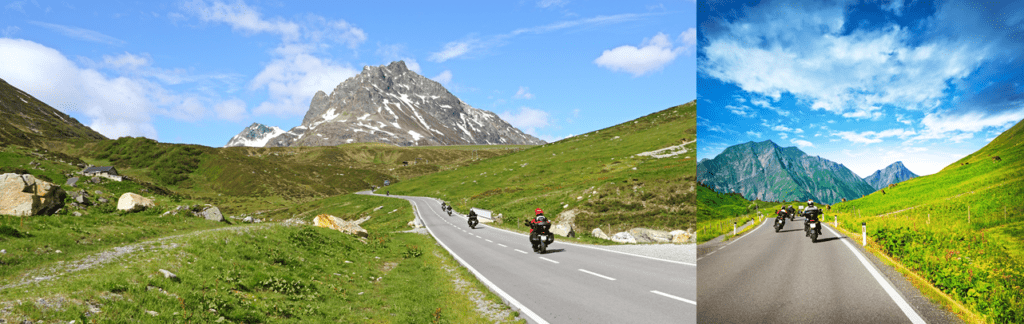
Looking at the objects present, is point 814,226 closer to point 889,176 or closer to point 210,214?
point 889,176

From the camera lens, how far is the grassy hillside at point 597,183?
42.5 metres

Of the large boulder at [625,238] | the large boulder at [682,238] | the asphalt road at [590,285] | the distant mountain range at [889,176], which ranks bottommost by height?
the asphalt road at [590,285]

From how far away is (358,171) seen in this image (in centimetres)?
16788

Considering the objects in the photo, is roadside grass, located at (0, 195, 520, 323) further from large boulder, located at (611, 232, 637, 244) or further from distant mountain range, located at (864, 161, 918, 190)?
large boulder, located at (611, 232, 637, 244)

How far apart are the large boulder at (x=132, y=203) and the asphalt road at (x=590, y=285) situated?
1832cm

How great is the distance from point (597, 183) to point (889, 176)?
63.9m

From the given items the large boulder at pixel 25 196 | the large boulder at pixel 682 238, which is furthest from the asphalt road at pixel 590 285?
the large boulder at pixel 25 196

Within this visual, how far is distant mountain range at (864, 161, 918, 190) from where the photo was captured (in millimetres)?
3007

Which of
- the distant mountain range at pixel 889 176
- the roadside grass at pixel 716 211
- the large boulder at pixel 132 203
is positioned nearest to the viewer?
the distant mountain range at pixel 889 176

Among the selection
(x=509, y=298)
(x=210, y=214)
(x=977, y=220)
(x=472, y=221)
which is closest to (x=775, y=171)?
(x=977, y=220)

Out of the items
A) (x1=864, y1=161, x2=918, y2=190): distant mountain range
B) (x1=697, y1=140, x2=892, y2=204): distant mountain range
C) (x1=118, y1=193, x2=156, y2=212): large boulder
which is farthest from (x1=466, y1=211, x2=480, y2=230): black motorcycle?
(x1=864, y1=161, x2=918, y2=190): distant mountain range

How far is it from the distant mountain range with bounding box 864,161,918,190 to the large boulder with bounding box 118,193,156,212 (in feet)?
98.3

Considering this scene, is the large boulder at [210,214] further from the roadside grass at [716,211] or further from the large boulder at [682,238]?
the roadside grass at [716,211]

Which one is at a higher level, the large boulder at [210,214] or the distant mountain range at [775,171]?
the distant mountain range at [775,171]
